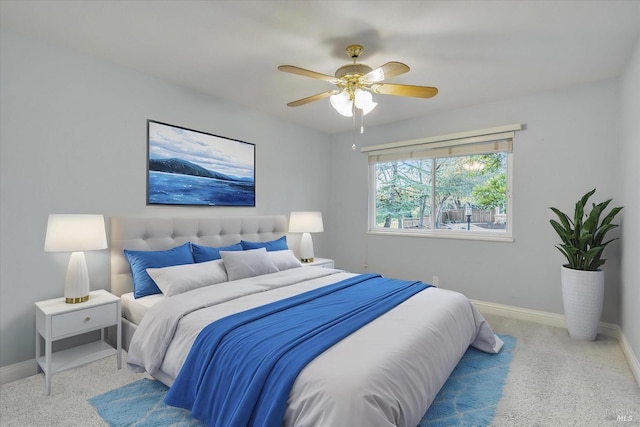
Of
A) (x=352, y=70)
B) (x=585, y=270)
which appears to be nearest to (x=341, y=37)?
(x=352, y=70)

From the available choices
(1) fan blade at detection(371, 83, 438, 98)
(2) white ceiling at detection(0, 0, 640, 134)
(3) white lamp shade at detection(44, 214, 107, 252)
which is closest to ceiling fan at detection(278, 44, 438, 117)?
(1) fan blade at detection(371, 83, 438, 98)

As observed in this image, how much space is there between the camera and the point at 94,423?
1.84 m

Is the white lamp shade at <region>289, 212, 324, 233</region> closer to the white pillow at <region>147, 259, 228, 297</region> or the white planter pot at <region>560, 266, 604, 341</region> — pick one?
the white pillow at <region>147, 259, 228, 297</region>

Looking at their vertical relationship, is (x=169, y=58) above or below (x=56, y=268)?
above

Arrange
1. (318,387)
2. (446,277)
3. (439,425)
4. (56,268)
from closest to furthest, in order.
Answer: (318,387) → (439,425) → (56,268) → (446,277)

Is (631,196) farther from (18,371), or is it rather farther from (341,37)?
(18,371)

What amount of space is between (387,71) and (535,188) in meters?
2.38

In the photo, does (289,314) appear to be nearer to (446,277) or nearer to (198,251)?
(198,251)

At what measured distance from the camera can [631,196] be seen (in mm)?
2562

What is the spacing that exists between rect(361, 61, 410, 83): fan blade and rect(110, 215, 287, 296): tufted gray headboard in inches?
83.8

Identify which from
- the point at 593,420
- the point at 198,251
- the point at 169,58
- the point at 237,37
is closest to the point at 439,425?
the point at 593,420

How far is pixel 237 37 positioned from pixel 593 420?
3295 mm

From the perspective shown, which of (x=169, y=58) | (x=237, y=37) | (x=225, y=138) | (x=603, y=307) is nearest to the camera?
(x=237, y=37)

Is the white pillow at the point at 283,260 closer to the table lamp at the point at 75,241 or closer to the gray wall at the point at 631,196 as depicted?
the table lamp at the point at 75,241
